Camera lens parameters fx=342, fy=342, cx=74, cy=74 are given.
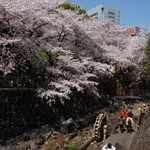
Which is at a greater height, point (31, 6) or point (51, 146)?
point (31, 6)

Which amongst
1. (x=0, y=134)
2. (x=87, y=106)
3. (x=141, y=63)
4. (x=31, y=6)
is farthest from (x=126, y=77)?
(x=0, y=134)

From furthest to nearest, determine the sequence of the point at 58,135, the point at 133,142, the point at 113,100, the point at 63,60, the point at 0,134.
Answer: the point at 113,100 < the point at 63,60 < the point at 58,135 < the point at 0,134 < the point at 133,142

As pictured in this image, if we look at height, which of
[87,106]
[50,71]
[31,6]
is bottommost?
[87,106]

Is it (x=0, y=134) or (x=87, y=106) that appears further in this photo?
(x=87, y=106)

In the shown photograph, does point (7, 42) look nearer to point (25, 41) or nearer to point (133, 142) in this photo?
point (25, 41)

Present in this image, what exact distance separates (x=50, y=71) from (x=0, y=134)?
20.1 ft

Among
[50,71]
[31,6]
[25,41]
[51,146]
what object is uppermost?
[31,6]

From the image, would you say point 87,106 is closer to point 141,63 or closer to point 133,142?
point 133,142

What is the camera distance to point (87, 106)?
98.4ft

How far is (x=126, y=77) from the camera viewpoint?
44000mm

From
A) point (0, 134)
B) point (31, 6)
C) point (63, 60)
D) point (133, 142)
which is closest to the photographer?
point (133, 142)

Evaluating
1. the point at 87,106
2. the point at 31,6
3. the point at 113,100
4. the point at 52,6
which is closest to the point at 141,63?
the point at 113,100

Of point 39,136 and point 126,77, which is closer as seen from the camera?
point 39,136

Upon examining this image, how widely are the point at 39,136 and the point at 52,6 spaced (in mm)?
10590
